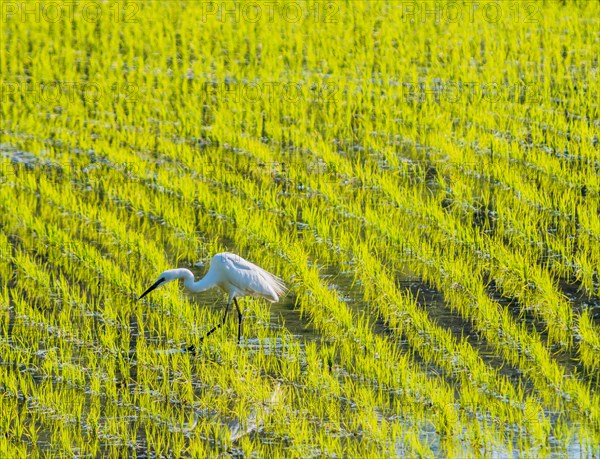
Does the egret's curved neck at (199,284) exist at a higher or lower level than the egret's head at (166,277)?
lower

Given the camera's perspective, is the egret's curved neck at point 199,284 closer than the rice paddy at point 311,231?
No

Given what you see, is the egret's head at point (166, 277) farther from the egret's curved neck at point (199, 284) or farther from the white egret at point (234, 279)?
the egret's curved neck at point (199, 284)

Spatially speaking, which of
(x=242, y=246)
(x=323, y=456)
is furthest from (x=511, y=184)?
(x=323, y=456)

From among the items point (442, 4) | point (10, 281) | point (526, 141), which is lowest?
point (10, 281)

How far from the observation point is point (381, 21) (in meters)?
14.7

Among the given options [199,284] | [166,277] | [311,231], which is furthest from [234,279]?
[311,231]

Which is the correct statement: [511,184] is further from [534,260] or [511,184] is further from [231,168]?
[231,168]

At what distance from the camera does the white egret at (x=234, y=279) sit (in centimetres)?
661

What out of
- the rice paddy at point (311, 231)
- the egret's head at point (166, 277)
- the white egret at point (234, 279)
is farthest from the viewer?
the white egret at point (234, 279)

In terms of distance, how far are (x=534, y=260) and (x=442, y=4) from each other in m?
8.41

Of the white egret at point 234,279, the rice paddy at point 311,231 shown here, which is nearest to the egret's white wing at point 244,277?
the white egret at point 234,279

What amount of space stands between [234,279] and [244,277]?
0.28ft

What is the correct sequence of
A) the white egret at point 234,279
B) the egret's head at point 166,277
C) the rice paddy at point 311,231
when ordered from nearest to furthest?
the rice paddy at point 311,231 → the egret's head at point 166,277 → the white egret at point 234,279

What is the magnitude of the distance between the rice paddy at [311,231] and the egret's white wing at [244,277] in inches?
10.1
